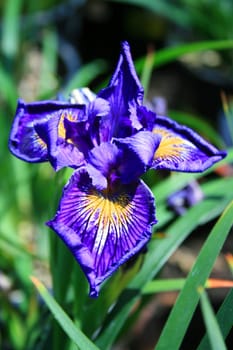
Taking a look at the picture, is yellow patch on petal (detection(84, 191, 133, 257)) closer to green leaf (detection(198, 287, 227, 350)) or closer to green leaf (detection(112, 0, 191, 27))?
green leaf (detection(198, 287, 227, 350))

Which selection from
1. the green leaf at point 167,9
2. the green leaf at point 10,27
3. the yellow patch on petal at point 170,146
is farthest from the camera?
the green leaf at point 167,9

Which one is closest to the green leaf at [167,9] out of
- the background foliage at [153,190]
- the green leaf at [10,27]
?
the background foliage at [153,190]

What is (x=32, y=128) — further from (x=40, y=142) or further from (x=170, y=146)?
(x=170, y=146)

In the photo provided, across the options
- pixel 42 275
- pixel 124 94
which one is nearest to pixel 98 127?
pixel 124 94

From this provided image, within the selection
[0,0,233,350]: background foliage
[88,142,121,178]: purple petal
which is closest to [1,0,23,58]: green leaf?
[0,0,233,350]: background foliage

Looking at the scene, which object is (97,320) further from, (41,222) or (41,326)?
(41,222)

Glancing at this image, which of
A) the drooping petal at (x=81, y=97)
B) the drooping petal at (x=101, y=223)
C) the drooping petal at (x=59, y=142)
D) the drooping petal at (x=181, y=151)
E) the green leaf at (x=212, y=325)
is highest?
the drooping petal at (x=81, y=97)

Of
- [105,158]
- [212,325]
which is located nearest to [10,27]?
[105,158]

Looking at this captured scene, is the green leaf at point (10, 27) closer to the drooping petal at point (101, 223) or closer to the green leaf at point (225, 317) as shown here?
the drooping petal at point (101, 223)
